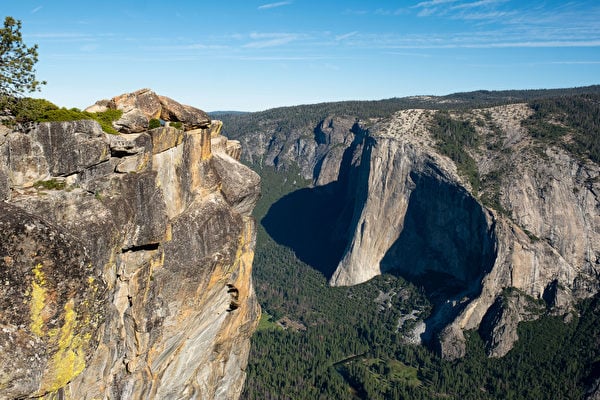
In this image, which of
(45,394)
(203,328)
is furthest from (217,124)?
(45,394)

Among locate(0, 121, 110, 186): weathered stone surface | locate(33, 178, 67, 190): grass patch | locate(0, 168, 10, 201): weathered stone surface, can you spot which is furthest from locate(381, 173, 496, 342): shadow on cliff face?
locate(0, 168, 10, 201): weathered stone surface

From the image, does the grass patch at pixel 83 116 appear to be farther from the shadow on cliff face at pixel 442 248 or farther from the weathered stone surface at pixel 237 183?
the shadow on cliff face at pixel 442 248

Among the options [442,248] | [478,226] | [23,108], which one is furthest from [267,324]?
[23,108]

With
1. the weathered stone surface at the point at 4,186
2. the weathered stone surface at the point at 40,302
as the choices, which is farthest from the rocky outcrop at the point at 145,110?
the weathered stone surface at the point at 40,302

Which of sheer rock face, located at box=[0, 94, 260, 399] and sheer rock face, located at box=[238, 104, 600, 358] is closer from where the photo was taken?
sheer rock face, located at box=[0, 94, 260, 399]

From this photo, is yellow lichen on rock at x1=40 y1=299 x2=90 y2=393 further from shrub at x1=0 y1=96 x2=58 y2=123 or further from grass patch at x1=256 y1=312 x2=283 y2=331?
grass patch at x1=256 y1=312 x2=283 y2=331

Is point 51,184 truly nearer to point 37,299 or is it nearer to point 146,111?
point 37,299
